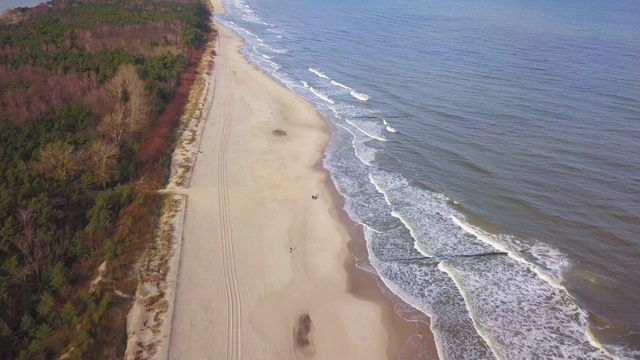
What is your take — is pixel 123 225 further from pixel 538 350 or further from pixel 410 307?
pixel 538 350

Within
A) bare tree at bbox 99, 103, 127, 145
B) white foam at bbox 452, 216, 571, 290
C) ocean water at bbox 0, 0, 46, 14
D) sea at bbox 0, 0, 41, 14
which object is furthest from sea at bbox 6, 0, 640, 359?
ocean water at bbox 0, 0, 46, 14

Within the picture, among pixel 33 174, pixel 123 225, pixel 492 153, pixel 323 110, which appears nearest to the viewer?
pixel 123 225

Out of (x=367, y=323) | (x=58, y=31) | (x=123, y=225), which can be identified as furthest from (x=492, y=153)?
(x=58, y=31)

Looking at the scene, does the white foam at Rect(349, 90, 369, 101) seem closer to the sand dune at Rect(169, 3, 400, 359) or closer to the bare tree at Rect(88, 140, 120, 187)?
the sand dune at Rect(169, 3, 400, 359)

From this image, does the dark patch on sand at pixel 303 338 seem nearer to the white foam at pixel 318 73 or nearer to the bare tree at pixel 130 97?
the bare tree at pixel 130 97

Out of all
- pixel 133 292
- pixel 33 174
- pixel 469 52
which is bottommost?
pixel 133 292
